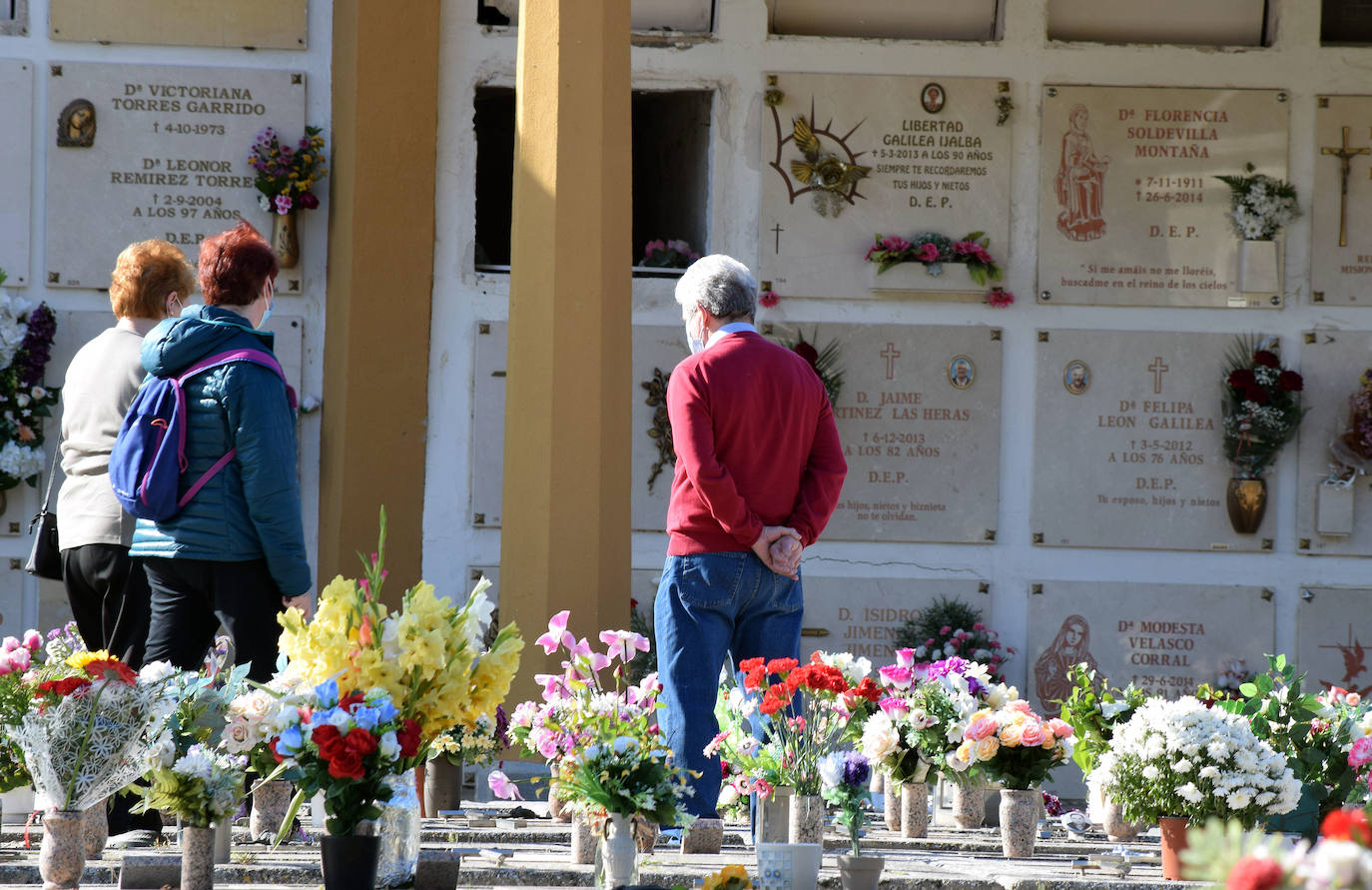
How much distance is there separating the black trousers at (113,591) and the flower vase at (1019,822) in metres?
1.86

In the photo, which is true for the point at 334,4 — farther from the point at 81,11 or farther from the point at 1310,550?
the point at 1310,550

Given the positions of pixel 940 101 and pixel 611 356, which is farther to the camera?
pixel 940 101

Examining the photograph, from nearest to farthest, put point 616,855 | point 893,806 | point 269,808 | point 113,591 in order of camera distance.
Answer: point 616,855, point 269,808, point 113,591, point 893,806

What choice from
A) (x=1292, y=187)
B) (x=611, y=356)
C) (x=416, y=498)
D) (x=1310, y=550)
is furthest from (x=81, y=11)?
(x=1310, y=550)

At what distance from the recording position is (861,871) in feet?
8.77

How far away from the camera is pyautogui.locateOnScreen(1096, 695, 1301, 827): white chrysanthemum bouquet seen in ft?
9.68

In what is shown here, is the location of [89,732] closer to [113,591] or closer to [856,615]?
[113,591]

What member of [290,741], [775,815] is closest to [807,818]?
[775,815]

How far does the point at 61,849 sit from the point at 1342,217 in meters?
5.49

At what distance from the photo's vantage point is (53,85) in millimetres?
6234

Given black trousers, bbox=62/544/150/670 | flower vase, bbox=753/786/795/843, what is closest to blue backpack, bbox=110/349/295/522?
black trousers, bbox=62/544/150/670

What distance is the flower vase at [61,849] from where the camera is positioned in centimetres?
251

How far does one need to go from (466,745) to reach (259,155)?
3226 mm

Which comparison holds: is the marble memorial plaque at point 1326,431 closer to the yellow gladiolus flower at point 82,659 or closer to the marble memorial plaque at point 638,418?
the marble memorial plaque at point 638,418
